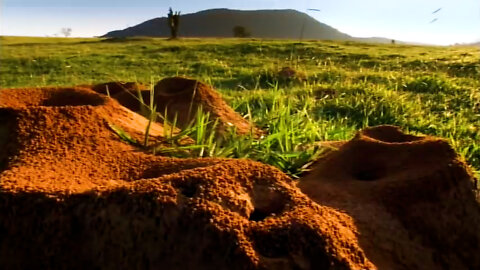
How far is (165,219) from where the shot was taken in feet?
5.47

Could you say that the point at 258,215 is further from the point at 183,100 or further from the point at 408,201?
the point at 183,100

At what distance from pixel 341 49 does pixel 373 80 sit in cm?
878

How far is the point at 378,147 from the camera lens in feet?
7.77

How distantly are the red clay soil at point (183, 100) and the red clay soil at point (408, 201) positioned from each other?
996 mm

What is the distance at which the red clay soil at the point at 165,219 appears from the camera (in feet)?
5.30

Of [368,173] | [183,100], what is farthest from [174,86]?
[368,173]

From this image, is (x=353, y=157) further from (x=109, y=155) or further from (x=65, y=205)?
(x=65, y=205)

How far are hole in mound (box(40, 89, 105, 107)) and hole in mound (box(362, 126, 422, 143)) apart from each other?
1256 millimetres

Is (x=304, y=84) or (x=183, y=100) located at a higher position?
(x=183, y=100)

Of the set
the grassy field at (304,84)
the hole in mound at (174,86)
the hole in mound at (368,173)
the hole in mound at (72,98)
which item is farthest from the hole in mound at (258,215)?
the hole in mound at (174,86)

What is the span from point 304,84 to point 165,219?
7.19 m

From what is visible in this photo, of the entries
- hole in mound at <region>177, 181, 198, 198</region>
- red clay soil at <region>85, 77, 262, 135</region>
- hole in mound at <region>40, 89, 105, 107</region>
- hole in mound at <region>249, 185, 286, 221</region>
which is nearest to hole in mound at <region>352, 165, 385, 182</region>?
hole in mound at <region>249, 185, 286, 221</region>

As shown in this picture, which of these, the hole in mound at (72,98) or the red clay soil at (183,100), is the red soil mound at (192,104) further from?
the hole in mound at (72,98)

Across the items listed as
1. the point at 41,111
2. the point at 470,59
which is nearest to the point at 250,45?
the point at 470,59
